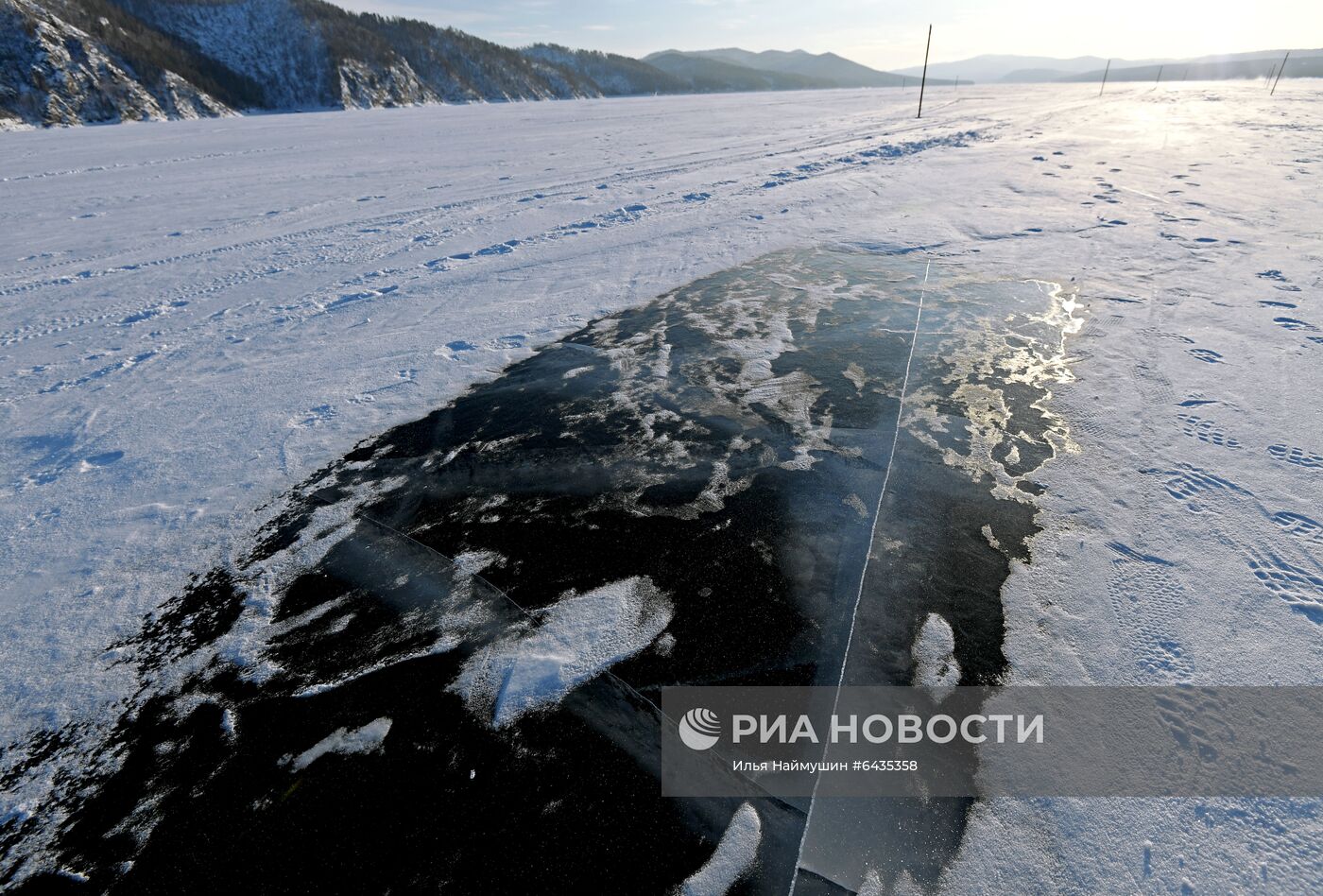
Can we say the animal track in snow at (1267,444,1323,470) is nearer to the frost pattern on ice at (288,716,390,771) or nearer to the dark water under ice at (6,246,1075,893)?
the dark water under ice at (6,246,1075,893)

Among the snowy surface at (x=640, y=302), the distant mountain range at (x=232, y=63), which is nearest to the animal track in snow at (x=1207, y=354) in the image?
A: the snowy surface at (x=640, y=302)

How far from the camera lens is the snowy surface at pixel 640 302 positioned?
242 cm

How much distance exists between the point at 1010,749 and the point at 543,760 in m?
1.78

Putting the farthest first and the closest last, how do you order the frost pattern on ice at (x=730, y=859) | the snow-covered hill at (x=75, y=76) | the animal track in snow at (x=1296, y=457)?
the snow-covered hill at (x=75, y=76), the animal track in snow at (x=1296, y=457), the frost pattern on ice at (x=730, y=859)

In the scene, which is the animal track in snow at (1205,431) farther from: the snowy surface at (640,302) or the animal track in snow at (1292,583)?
the animal track in snow at (1292,583)

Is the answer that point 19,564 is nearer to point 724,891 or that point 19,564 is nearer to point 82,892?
point 82,892

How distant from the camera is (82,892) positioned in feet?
6.00

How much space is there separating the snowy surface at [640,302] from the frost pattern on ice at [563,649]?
4.92 ft

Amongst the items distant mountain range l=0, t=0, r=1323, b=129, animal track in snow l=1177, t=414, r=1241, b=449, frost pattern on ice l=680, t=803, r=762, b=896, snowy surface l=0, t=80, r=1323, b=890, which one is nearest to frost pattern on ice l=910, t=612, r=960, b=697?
snowy surface l=0, t=80, r=1323, b=890

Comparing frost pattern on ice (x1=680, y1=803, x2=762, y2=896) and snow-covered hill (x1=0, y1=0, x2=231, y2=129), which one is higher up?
snow-covered hill (x1=0, y1=0, x2=231, y2=129)

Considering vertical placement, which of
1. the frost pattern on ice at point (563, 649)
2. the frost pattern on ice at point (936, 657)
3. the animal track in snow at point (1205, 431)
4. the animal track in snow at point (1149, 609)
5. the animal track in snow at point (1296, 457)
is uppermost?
the animal track in snow at point (1205, 431)

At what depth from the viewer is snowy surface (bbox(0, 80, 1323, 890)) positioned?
2416mm

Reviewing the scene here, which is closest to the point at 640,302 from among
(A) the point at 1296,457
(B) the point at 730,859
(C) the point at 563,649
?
(C) the point at 563,649

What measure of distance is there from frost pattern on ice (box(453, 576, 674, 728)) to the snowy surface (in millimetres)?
1498
